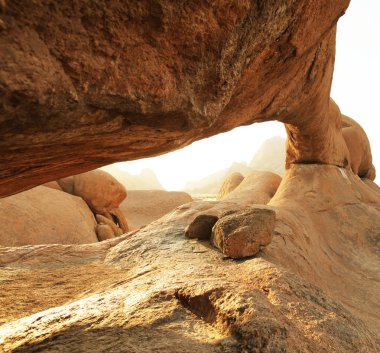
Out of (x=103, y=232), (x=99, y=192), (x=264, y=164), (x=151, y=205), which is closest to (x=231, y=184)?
(x=99, y=192)

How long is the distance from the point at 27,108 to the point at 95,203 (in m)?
8.68

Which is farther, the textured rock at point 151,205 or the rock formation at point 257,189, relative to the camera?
the textured rock at point 151,205

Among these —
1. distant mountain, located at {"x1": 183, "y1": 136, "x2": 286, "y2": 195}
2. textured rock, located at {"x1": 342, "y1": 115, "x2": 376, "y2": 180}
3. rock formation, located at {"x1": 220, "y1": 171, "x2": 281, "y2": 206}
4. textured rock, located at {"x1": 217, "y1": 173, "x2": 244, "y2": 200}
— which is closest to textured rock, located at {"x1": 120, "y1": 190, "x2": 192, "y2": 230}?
textured rock, located at {"x1": 217, "y1": 173, "x2": 244, "y2": 200}

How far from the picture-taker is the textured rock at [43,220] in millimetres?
6336

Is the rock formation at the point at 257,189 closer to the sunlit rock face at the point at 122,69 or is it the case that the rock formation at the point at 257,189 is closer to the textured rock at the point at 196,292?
the textured rock at the point at 196,292

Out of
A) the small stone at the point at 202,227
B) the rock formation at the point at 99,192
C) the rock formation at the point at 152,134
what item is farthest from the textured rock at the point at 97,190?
the small stone at the point at 202,227

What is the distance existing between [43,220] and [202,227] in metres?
4.51

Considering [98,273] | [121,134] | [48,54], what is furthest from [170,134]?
[98,273]

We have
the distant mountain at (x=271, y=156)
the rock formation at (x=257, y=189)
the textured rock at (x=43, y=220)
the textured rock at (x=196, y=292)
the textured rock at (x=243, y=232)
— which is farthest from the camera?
the distant mountain at (x=271, y=156)

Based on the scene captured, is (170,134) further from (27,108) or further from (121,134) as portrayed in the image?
(27,108)

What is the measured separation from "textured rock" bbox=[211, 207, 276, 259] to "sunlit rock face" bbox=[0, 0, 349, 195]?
122 cm

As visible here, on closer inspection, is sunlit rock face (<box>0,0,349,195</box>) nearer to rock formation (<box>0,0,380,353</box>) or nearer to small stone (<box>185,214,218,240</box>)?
rock formation (<box>0,0,380,353</box>)

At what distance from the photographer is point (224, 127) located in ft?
10.9

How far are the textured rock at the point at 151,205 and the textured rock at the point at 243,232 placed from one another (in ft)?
33.4
